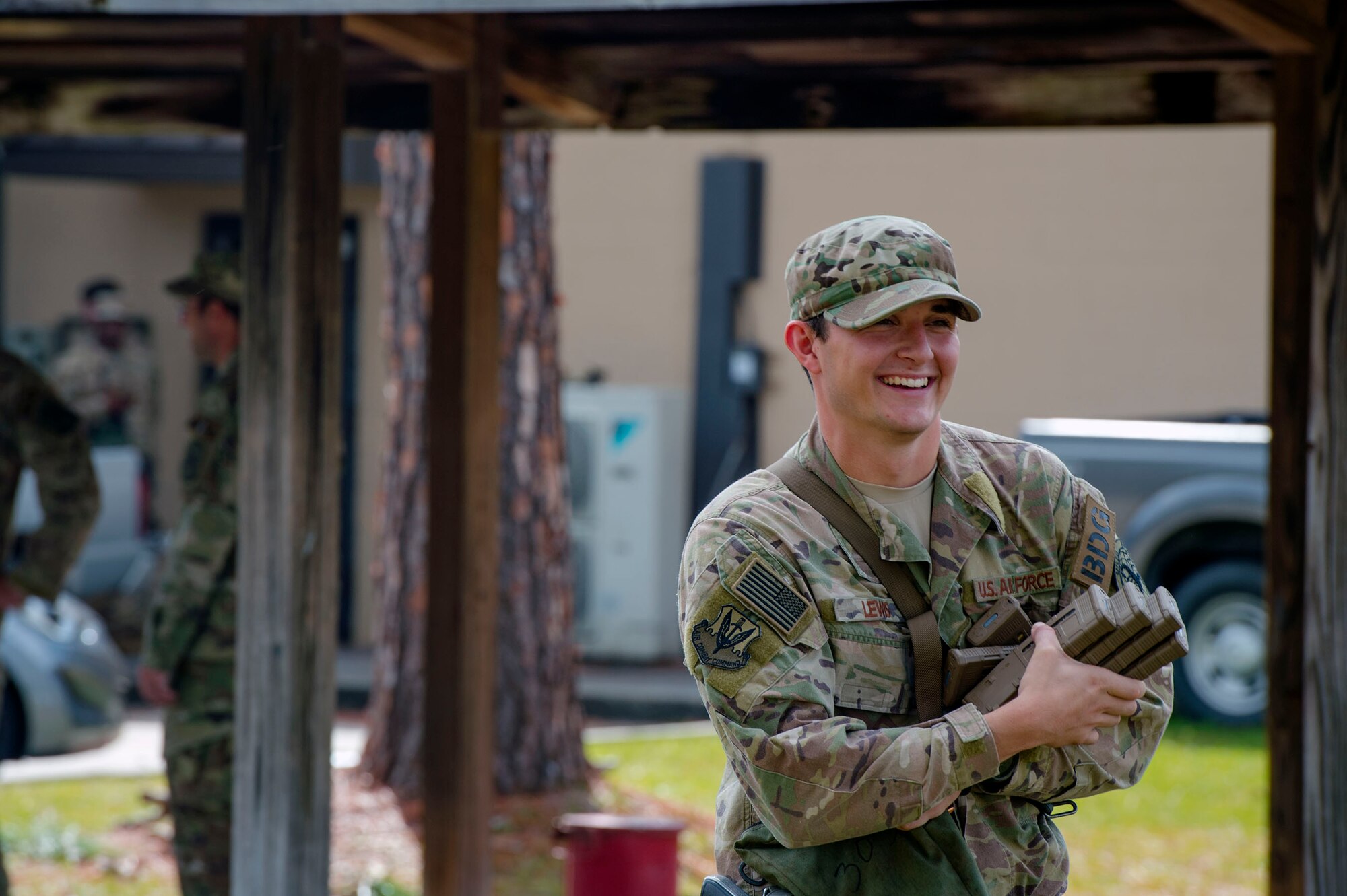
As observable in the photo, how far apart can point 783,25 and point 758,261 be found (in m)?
7.47

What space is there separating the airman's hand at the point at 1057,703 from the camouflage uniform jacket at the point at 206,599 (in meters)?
3.36

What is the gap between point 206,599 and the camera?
5.12 meters

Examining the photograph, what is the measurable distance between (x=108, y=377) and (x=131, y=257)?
6.16 ft

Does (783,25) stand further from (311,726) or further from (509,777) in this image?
(509,777)

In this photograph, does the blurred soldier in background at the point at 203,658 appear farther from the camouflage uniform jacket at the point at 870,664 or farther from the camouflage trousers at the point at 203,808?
the camouflage uniform jacket at the point at 870,664

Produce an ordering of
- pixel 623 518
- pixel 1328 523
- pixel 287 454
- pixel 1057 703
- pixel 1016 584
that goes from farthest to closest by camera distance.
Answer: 1. pixel 623 518
2. pixel 287 454
3. pixel 1328 523
4. pixel 1016 584
5. pixel 1057 703

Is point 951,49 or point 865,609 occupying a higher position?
point 951,49

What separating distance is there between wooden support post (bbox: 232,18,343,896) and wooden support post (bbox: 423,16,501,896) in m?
0.72

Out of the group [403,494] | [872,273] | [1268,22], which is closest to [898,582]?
[872,273]

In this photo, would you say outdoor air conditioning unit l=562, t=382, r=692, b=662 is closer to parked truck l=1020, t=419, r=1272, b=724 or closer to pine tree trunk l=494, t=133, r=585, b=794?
parked truck l=1020, t=419, r=1272, b=724

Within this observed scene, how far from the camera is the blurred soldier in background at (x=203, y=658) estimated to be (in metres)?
5.10

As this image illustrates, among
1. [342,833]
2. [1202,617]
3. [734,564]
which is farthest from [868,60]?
[1202,617]

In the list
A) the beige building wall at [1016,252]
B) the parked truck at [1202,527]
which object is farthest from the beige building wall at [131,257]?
the parked truck at [1202,527]

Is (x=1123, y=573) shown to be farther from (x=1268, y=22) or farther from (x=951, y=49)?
(x=951, y=49)
